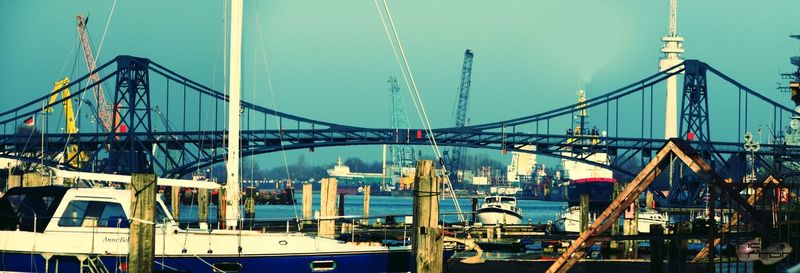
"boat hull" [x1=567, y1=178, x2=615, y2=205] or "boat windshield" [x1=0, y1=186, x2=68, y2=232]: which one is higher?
"boat windshield" [x1=0, y1=186, x2=68, y2=232]

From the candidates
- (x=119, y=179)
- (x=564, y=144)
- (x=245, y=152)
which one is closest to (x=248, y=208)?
(x=119, y=179)

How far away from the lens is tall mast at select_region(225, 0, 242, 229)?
3381 cm

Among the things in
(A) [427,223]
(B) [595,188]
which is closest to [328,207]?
(A) [427,223]

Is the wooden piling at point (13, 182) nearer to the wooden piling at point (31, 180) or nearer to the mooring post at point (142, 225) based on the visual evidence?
the wooden piling at point (31, 180)

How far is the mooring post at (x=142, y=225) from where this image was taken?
29172 millimetres

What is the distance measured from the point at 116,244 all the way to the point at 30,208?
2.22 meters

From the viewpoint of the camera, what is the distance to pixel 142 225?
96.0 feet

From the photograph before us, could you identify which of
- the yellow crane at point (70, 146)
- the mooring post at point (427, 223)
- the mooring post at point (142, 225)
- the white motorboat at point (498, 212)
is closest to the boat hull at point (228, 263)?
the mooring post at point (142, 225)

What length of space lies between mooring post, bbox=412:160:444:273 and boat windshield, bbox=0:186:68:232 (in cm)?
773

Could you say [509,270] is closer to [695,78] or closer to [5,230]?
[5,230]

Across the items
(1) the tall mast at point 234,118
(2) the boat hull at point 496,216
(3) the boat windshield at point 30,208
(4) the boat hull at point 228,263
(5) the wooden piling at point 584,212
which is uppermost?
(1) the tall mast at point 234,118

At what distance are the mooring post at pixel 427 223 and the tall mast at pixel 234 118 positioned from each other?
5.44m

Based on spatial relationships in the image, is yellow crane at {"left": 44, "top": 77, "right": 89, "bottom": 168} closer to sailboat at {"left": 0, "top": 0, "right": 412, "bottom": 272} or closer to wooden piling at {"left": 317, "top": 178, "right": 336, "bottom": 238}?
wooden piling at {"left": 317, "top": 178, "right": 336, "bottom": 238}

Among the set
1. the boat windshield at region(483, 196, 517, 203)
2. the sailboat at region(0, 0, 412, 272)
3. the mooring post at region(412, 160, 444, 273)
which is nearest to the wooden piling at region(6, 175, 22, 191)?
the sailboat at region(0, 0, 412, 272)
